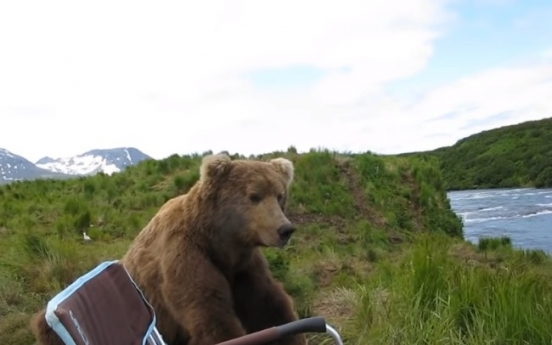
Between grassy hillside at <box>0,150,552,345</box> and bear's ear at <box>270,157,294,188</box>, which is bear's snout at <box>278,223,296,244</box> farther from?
grassy hillside at <box>0,150,552,345</box>

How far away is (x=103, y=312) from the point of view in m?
2.81

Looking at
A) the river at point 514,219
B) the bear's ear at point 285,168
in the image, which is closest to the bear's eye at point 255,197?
the bear's ear at point 285,168

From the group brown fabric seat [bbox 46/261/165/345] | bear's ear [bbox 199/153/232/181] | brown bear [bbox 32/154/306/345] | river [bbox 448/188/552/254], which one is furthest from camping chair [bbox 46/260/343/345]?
river [bbox 448/188/552/254]

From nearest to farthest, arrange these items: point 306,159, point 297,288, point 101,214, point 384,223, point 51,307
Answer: point 51,307 → point 297,288 → point 101,214 → point 384,223 → point 306,159

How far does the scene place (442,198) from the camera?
12.8 m

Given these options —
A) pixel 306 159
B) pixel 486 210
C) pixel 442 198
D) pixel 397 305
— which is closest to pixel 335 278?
pixel 397 305

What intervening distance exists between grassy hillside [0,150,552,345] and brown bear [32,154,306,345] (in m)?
0.91

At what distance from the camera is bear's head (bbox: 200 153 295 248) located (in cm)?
371

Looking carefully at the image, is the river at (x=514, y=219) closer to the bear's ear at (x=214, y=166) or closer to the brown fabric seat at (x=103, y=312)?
the bear's ear at (x=214, y=166)

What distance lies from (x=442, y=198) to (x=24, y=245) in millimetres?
8112

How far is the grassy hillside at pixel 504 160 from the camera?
33.9 m

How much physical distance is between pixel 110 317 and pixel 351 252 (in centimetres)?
682

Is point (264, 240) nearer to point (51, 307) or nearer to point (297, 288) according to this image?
point (51, 307)

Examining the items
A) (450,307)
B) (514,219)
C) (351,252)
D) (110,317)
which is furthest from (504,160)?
(110,317)
